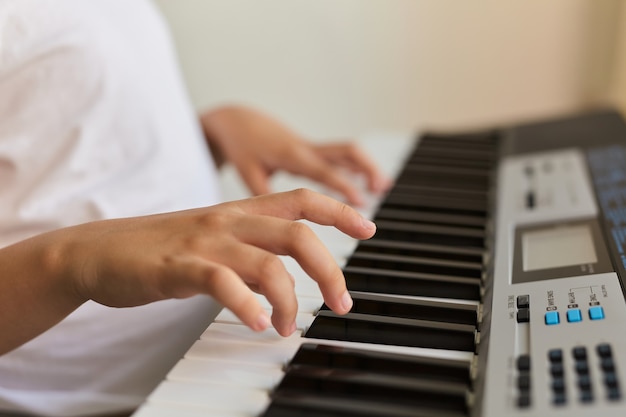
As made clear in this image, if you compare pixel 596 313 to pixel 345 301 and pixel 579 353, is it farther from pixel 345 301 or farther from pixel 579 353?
pixel 345 301

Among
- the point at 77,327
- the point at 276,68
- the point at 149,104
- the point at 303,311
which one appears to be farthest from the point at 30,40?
the point at 276,68

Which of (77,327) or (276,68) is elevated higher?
(276,68)

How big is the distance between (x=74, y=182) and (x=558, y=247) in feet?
1.72

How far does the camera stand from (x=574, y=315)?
0.50 metres

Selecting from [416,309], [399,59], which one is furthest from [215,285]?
[399,59]

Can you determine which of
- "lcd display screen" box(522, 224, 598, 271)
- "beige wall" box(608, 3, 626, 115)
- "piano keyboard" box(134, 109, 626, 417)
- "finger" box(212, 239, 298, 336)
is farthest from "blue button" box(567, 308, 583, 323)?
"beige wall" box(608, 3, 626, 115)

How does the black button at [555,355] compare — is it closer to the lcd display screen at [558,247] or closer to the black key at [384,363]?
the black key at [384,363]

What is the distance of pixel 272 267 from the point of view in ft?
1.47

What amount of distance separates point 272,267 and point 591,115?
0.85m

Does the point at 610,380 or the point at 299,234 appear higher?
the point at 299,234

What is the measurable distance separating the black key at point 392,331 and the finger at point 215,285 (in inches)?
4.2

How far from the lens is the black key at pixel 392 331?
510 mm

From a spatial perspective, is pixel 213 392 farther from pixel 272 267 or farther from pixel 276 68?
pixel 276 68

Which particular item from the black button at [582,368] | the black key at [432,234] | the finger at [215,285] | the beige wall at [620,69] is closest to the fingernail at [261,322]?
the finger at [215,285]
